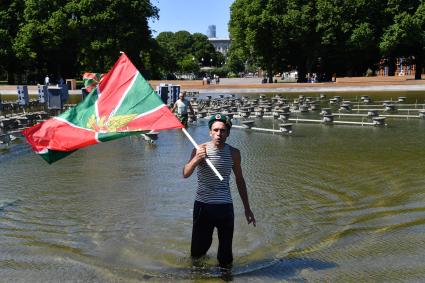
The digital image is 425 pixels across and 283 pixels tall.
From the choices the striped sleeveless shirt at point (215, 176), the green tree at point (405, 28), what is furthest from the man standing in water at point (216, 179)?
the green tree at point (405, 28)

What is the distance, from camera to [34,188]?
10766 millimetres

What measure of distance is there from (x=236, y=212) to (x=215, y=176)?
10.4 ft

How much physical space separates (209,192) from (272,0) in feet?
176

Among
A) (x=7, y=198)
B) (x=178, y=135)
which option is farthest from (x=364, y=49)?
(x=7, y=198)

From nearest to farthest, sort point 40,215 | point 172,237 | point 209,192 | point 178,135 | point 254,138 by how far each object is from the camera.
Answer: point 209,192
point 172,237
point 40,215
point 254,138
point 178,135

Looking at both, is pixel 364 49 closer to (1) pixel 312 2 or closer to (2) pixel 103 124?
(1) pixel 312 2

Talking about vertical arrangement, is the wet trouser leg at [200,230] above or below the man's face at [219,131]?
below

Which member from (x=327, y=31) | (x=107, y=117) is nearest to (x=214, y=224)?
(x=107, y=117)

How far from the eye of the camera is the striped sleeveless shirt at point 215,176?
5.62m

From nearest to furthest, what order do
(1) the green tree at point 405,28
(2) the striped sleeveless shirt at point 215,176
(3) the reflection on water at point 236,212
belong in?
(2) the striped sleeveless shirt at point 215,176 < (3) the reflection on water at point 236,212 < (1) the green tree at point 405,28

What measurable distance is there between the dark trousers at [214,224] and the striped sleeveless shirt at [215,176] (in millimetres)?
80

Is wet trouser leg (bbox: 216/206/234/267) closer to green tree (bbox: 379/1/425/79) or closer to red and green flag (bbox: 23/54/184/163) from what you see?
red and green flag (bbox: 23/54/184/163)

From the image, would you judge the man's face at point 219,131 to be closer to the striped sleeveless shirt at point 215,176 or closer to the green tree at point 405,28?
the striped sleeveless shirt at point 215,176

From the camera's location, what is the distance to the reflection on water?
20.8ft
